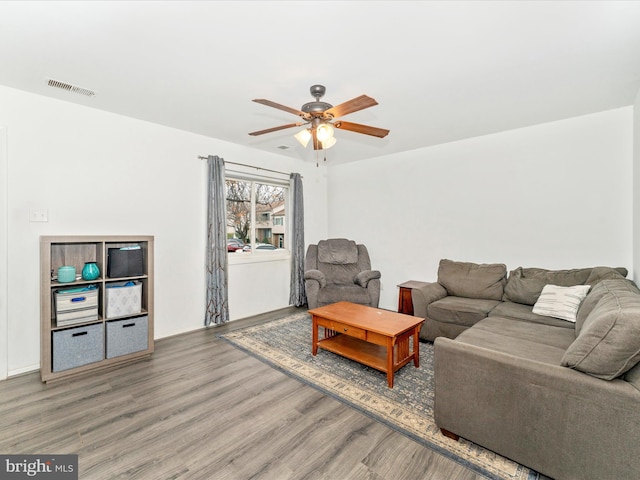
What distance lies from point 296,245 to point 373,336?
270 cm

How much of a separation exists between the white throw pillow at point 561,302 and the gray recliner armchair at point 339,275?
6.18 feet

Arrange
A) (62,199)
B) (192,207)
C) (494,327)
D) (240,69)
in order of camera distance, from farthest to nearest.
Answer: (192,207) → (62,199) → (494,327) → (240,69)

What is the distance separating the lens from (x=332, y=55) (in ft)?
7.00

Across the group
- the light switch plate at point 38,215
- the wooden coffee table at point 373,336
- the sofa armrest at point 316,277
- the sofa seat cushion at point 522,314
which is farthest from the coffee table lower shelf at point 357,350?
the light switch plate at point 38,215

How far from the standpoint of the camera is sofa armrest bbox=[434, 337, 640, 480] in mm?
1370

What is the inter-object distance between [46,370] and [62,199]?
5.14ft

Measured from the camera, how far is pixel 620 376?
146 centimetres

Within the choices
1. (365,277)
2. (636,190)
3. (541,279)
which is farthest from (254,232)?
(636,190)

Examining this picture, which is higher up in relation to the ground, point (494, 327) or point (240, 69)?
point (240, 69)

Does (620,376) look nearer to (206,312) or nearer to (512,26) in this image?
(512,26)

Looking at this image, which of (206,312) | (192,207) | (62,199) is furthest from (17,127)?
(206,312)

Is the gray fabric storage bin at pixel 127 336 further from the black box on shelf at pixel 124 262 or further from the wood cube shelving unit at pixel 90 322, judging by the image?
the black box on shelf at pixel 124 262

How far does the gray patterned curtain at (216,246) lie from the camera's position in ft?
13.0

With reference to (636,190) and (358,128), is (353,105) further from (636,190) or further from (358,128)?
(636,190)
